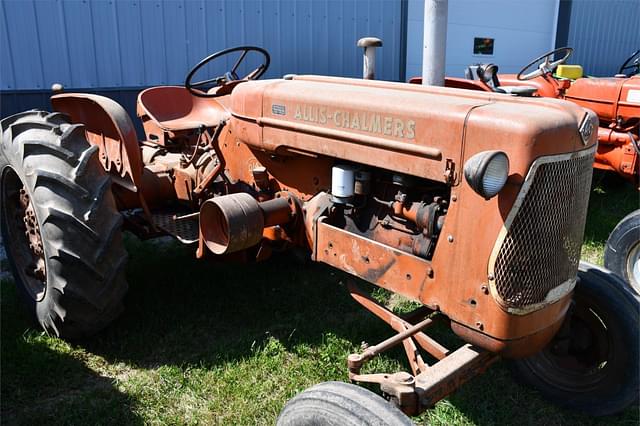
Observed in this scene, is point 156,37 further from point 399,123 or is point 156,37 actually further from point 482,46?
point 482,46

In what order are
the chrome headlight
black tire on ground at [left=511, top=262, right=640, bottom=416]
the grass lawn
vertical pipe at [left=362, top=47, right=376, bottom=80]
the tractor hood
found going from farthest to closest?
vertical pipe at [left=362, top=47, right=376, bottom=80] < the grass lawn < black tire on ground at [left=511, top=262, right=640, bottom=416] < the tractor hood < the chrome headlight

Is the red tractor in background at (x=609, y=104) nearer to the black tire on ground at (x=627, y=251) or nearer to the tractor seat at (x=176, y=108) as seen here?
the black tire on ground at (x=627, y=251)

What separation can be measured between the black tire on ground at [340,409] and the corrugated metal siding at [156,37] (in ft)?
13.8

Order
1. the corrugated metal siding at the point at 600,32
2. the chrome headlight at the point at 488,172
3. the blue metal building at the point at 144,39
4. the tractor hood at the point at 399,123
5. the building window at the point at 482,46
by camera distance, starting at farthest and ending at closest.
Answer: the corrugated metal siding at the point at 600,32
the building window at the point at 482,46
the blue metal building at the point at 144,39
the tractor hood at the point at 399,123
the chrome headlight at the point at 488,172

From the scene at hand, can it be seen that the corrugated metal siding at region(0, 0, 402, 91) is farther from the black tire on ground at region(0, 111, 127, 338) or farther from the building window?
the building window

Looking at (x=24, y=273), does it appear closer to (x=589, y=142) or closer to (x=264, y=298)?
(x=264, y=298)

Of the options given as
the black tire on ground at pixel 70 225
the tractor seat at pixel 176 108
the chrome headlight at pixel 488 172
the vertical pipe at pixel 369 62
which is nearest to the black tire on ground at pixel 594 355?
the chrome headlight at pixel 488 172

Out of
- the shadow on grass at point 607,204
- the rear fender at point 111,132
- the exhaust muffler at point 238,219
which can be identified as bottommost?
the shadow on grass at point 607,204

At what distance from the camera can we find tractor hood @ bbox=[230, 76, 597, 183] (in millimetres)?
1929

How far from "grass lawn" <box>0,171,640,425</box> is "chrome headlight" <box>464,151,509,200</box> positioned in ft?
4.33

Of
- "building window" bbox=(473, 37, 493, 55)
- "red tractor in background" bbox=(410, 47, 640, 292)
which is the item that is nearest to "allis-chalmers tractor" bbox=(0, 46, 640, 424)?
"red tractor in background" bbox=(410, 47, 640, 292)

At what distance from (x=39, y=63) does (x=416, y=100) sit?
4011mm

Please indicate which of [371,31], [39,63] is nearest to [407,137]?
[39,63]

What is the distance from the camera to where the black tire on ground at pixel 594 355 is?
101 inches
